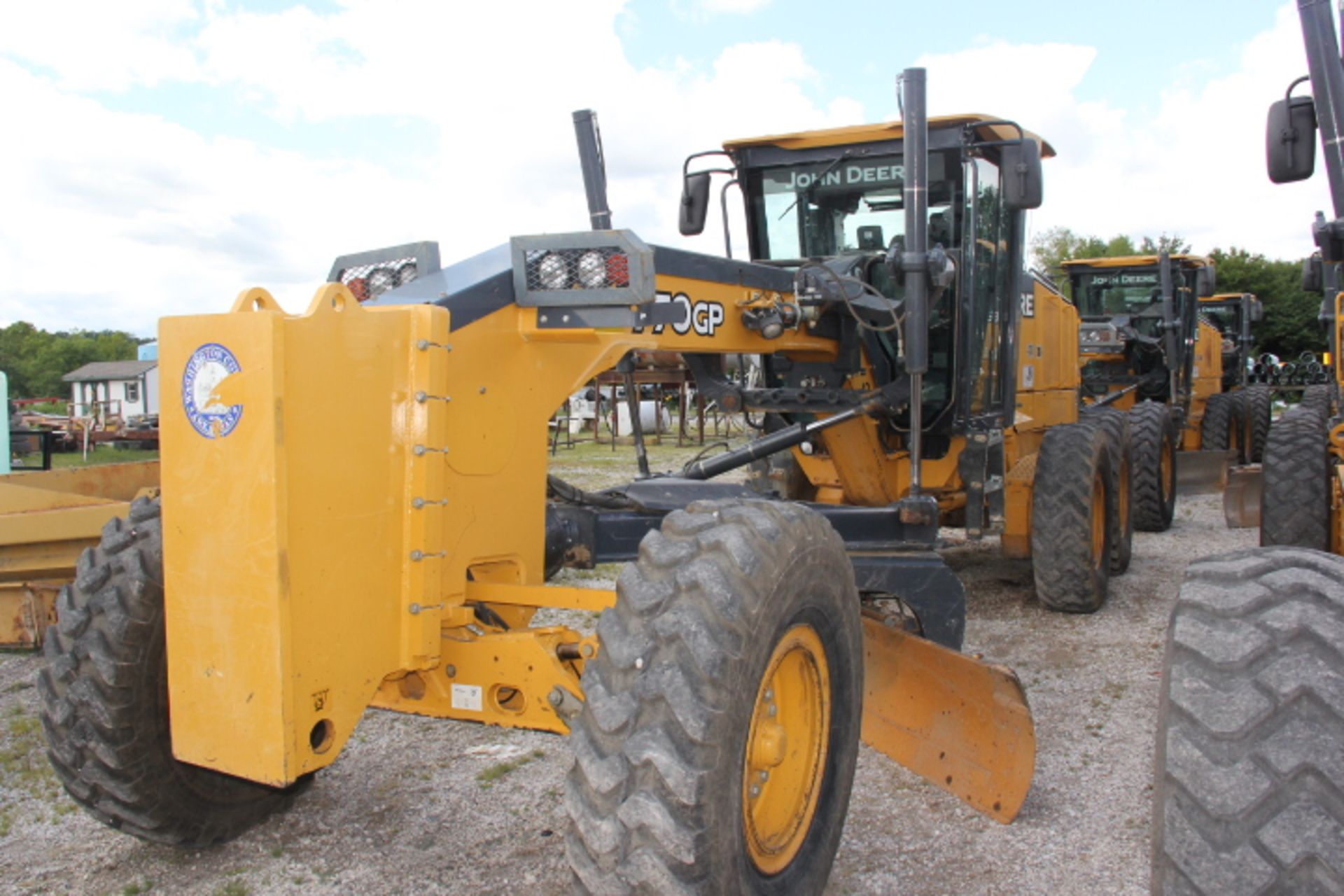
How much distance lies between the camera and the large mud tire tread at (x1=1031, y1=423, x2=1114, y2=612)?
689cm

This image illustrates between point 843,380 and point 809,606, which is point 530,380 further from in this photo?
A: point 843,380

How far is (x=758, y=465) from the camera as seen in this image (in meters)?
7.40

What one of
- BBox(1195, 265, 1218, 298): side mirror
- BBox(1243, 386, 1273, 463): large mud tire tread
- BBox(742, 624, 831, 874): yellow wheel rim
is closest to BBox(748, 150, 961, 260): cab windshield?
BBox(742, 624, 831, 874): yellow wheel rim

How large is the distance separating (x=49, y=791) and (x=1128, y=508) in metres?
7.22

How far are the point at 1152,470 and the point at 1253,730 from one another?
29.0ft

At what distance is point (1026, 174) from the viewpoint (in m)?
5.29

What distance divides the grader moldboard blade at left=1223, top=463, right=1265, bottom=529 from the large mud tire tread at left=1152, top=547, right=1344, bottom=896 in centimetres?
667

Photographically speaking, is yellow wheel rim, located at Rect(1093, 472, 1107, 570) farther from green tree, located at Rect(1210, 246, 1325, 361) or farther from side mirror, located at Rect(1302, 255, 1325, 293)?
green tree, located at Rect(1210, 246, 1325, 361)

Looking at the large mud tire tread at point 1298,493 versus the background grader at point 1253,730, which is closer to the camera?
the background grader at point 1253,730

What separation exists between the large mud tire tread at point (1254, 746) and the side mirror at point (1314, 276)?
5.98 meters

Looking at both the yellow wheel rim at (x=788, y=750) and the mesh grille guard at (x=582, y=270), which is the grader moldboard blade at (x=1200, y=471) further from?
the mesh grille guard at (x=582, y=270)

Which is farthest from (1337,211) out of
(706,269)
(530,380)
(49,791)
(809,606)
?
→ (49,791)

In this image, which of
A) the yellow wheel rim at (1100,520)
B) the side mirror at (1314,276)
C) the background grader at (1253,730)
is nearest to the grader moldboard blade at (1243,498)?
the yellow wheel rim at (1100,520)

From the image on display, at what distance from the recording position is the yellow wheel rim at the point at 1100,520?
7488mm
